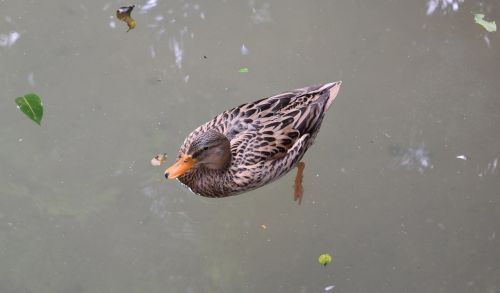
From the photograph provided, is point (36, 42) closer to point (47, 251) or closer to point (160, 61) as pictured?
point (160, 61)

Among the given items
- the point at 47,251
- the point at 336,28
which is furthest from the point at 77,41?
the point at 336,28

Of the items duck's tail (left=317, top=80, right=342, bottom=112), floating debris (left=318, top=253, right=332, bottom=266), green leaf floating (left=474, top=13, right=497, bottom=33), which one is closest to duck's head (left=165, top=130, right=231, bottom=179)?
duck's tail (left=317, top=80, right=342, bottom=112)

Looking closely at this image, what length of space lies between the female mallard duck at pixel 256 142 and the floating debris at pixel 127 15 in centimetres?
115

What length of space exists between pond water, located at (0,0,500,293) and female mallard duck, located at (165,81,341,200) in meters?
0.34

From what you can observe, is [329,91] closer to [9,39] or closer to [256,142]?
[256,142]

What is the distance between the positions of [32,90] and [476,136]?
3.19 meters

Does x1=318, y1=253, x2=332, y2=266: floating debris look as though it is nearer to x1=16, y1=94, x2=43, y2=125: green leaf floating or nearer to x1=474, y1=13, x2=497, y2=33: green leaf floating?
x1=16, y1=94, x2=43, y2=125: green leaf floating

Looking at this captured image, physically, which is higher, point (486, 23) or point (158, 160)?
point (486, 23)

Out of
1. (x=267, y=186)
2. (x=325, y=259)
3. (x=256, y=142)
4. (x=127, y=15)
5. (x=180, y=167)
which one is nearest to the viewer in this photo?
(x=180, y=167)

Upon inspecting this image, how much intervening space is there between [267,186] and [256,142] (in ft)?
1.95

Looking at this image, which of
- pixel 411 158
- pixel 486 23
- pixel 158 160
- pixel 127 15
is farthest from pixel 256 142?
pixel 486 23

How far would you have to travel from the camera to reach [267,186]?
5188mm

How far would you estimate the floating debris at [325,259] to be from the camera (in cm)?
492

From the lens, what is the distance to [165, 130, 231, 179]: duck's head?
4.45 meters
